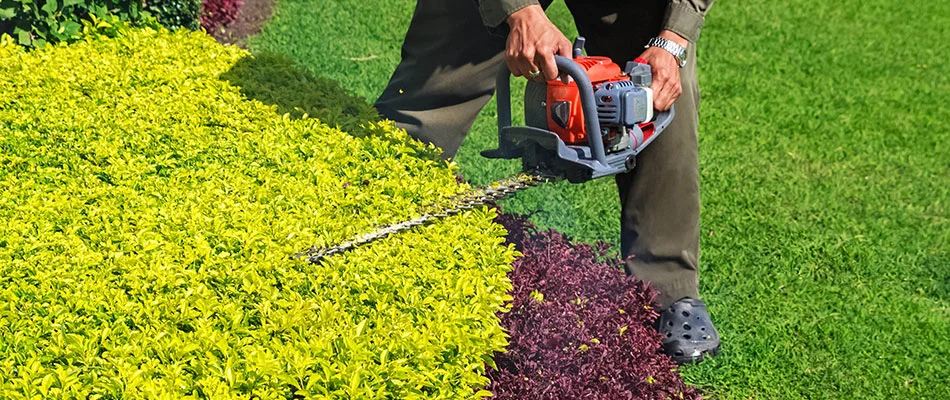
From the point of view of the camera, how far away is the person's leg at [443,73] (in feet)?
12.6

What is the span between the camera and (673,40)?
341 centimetres

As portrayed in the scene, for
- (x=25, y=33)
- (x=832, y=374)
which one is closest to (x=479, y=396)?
(x=832, y=374)

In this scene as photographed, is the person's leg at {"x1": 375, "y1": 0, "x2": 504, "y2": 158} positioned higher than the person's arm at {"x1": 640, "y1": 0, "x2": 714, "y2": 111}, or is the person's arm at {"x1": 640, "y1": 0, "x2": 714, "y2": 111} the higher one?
the person's arm at {"x1": 640, "y1": 0, "x2": 714, "y2": 111}

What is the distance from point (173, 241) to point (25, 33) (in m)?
2.00

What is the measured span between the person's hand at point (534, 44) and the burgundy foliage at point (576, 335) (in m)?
0.62

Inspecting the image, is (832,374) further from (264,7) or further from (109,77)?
(264,7)

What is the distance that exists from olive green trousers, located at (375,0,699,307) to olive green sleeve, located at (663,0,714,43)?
5.8 inches

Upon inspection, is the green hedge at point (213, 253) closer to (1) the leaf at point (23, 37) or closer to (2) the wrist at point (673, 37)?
(1) the leaf at point (23, 37)

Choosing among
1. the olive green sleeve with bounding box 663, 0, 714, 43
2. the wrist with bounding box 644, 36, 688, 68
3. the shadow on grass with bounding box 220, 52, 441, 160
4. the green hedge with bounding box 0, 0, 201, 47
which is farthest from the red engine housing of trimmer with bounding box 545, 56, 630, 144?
the green hedge with bounding box 0, 0, 201, 47

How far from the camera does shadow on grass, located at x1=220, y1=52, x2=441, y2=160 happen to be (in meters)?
3.55

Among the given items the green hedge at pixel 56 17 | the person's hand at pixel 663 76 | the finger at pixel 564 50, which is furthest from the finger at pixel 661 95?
the green hedge at pixel 56 17

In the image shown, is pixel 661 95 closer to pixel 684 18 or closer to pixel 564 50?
pixel 684 18

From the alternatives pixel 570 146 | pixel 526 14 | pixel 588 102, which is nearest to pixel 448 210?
pixel 570 146

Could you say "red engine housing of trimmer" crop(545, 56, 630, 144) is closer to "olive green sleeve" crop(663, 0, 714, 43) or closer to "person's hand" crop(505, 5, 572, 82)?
"person's hand" crop(505, 5, 572, 82)
